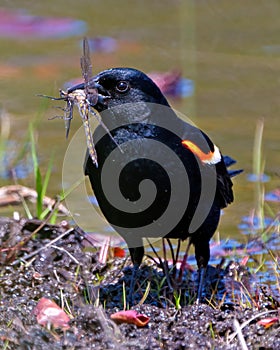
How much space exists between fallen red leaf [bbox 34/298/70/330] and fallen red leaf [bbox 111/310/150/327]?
0.20 m

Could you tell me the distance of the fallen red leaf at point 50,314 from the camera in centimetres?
356

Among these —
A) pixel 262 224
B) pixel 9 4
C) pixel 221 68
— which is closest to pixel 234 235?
pixel 262 224

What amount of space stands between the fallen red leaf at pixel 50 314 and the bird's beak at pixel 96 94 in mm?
856

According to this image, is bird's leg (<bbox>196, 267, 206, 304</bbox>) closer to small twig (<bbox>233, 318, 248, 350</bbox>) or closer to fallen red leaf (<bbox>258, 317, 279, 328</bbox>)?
fallen red leaf (<bbox>258, 317, 279, 328</bbox>)

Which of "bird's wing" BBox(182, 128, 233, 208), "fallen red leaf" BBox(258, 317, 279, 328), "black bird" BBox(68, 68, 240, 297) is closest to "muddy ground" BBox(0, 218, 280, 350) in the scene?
"fallen red leaf" BBox(258, 317, 279, 328)

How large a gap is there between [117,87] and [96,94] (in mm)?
100

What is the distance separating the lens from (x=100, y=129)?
12.9 feet

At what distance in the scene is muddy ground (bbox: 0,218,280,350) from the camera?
11.1ft

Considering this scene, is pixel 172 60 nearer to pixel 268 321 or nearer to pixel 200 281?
pixel 200 281

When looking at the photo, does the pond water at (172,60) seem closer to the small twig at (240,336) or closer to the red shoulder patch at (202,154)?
the red shoulder patch at (202,154)

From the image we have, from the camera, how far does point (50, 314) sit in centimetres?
363

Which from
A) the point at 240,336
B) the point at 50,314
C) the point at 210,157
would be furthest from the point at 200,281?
the point at 240,336

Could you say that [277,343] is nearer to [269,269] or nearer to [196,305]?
[196,305]

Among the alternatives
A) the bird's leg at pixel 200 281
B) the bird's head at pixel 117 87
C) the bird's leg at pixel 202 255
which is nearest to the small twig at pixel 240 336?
the bird's leg at pixel 200 281
